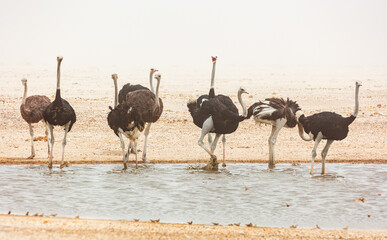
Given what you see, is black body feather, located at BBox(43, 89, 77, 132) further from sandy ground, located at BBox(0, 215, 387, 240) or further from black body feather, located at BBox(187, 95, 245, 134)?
sandy ground, located at BBox(0, 215, 387, 240)

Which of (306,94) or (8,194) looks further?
(306,94)

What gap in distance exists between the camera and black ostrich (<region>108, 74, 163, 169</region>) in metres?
13.9

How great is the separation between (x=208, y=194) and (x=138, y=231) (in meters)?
3.19

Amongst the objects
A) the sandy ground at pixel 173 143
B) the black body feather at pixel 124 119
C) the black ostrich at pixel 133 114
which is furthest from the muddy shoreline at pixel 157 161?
the black body feather at pixel 124 119

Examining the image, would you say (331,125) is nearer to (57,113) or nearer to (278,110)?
(278,110)

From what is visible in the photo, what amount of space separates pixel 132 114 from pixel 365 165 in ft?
15.9

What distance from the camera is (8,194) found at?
1097 cm

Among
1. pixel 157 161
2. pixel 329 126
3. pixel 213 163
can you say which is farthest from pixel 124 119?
pixel 329 126

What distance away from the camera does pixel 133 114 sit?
45.7 feet

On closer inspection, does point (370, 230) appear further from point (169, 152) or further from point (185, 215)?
point (169, 152)

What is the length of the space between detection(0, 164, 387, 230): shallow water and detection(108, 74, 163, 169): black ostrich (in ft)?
2.36

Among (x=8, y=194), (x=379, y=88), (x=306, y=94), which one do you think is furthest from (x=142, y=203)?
(x=379, y=88)

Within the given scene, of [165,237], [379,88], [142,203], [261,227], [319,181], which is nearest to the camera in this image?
[165,237]

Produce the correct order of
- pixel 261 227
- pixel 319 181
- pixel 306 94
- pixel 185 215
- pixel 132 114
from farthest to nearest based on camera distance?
pixel 306 94 → pixel 132 114 → pixel 319 181 → pixel 185 215 → pixel 261 227
